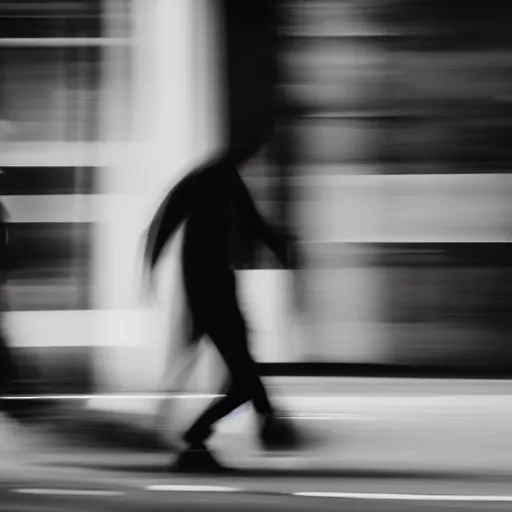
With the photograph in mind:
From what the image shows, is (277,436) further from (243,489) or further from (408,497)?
(408,497)

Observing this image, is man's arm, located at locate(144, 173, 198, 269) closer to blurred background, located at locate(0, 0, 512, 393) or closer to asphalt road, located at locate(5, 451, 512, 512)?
asphalt road, located at locate(5, 451, 512, 512)

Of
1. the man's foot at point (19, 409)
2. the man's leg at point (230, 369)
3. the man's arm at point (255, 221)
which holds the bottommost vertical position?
the man's foot at point (19, 409)

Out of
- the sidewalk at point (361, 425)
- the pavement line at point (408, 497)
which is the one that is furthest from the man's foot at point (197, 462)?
the pavement line at point (408, 497)

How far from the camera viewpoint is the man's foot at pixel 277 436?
15.4 feet

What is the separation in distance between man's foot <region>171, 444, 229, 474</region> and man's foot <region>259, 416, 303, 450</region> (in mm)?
355

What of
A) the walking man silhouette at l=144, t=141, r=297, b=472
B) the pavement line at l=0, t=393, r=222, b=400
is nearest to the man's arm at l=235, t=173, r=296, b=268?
the walking man silhouette at l=144, t=141, r=297, b=472

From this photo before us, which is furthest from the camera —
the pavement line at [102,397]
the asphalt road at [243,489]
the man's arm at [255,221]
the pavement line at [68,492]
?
the pavement line at [102,397]

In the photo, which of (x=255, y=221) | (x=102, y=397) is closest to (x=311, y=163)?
(x=255, y=221)

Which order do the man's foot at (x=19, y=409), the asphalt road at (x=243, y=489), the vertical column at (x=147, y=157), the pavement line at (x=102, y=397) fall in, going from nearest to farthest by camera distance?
the asphalt road at (x=243, y=489) < the man's foot at (x=19, y=409) < the pavement line at (x=102, y=397) < the vertical column at (x=147, y=157)

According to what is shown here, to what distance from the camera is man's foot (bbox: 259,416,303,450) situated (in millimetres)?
4695

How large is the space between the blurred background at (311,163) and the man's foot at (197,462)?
1.24 metres

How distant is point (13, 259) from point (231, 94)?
1562 mm

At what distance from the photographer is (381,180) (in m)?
5.81

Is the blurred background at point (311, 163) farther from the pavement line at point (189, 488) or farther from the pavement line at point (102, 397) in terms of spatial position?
the pavement line at point (189, 488)
